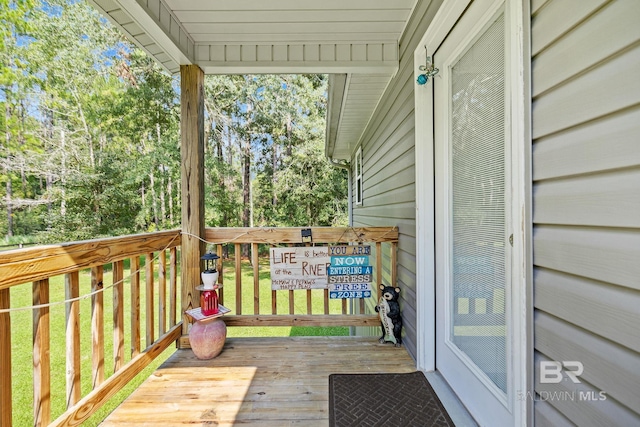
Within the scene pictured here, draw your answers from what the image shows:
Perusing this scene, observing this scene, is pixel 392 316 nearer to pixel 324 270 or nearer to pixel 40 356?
pixel 324 270

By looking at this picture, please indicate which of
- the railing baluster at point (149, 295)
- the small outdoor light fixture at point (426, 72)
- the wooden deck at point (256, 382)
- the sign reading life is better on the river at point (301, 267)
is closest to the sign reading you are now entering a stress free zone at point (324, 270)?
the sign reading life is better on the river at point (301, 267)

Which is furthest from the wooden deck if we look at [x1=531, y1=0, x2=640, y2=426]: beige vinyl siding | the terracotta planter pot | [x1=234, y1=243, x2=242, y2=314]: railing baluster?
[x1=531, y1=0, x2=640, y2=426]: beige vinyl siding

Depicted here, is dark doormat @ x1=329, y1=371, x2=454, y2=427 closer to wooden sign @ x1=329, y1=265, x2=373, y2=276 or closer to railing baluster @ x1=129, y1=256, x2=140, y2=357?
wooden sign @ x1=329, y1=265, x2=373, y2=276

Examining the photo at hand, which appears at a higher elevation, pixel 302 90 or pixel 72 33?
pixel 72 33

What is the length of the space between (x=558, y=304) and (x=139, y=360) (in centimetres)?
232

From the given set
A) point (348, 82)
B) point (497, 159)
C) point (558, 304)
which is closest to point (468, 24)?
point (497, 159)

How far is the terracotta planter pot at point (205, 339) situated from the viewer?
224cm

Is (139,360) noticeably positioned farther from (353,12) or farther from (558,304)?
(353,12)

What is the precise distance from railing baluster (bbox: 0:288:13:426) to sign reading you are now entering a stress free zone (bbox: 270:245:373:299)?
161 cm

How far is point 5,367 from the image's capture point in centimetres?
121

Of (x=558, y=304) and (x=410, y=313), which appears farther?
(x=410, y=313)

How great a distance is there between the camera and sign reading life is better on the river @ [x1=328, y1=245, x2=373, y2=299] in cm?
260

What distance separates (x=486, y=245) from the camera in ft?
4.87

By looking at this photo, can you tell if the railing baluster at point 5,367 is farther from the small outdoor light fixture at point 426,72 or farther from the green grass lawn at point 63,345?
the small outdoor light fixture at point 426,72
